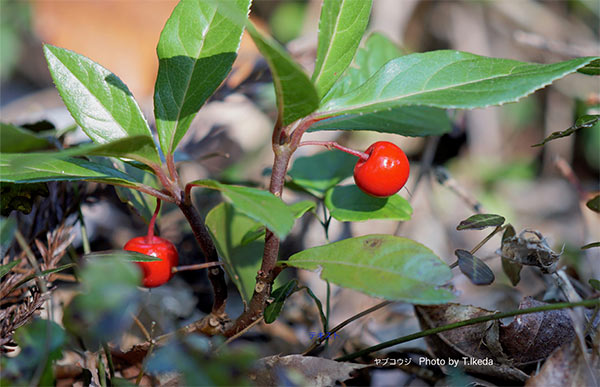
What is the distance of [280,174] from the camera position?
1.07 meters

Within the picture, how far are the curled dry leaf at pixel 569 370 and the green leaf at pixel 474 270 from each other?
0.19m

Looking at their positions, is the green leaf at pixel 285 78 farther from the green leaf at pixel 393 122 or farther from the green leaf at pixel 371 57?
the green leaf at pixel 371 57

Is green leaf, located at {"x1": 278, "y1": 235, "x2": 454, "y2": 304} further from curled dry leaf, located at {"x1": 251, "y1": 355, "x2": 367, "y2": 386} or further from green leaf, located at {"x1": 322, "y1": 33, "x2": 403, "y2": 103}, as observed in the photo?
green leaf, located at {"x1": 322, "y1": 33, "x2": 403, "y2": 103}

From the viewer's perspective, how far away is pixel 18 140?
1596 millimetres

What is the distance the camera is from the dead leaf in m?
1.19

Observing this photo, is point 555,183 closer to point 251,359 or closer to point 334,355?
point 334,355

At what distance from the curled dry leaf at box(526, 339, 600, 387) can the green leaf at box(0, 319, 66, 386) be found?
91 cm

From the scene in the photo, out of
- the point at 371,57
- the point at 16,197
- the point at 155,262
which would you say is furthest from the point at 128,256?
the point at 371,57

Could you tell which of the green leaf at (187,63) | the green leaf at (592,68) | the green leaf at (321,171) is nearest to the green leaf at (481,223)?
the green leaf at (592,68)

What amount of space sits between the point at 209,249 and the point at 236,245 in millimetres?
253

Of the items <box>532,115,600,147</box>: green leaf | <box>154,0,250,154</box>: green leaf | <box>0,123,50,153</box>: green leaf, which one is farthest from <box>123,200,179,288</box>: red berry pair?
<box>532,115,600,147</box>: green leaf

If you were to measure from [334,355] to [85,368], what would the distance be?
65 centimetres

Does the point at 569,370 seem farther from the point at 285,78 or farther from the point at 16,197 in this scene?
the point at 16,197

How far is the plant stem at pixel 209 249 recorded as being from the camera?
3.70ft
